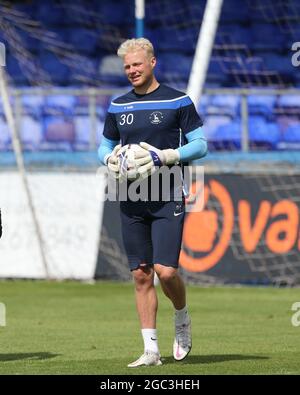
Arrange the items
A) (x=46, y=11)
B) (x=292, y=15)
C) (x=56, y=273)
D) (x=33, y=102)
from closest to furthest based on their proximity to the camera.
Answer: (x=56, y=273), (x=33, y=102), (x=292, y=15), (x=46, y=11)

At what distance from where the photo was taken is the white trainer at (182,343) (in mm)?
8742

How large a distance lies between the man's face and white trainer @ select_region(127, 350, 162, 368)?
6.27 feet

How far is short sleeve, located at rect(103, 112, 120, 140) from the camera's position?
347 inches

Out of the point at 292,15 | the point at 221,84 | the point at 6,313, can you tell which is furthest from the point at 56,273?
the point at 292,15

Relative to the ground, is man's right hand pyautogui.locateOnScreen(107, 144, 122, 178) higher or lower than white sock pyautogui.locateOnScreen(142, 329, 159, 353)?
higher

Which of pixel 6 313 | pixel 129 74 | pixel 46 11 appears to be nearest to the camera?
pixel 129 74

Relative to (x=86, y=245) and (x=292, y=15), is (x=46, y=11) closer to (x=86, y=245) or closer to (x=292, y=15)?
(x=292, y=15)

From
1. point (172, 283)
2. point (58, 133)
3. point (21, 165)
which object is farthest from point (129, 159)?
point (58, 133)

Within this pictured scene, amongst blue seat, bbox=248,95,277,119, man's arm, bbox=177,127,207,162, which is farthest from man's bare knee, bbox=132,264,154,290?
blue seat, bbox=248,95,277,119

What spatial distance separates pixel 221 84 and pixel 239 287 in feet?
18.2

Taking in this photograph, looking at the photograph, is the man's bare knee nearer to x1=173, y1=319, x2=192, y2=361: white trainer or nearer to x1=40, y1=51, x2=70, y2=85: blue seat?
x1=173, y1=319, x2=192, y2=361: white trainer

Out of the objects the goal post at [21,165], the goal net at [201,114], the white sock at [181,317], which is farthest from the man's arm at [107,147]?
the goal post at [21,165]

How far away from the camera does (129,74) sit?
28.0 feet

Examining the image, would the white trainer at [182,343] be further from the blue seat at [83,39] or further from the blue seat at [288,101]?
the blue seat at [83,39]
